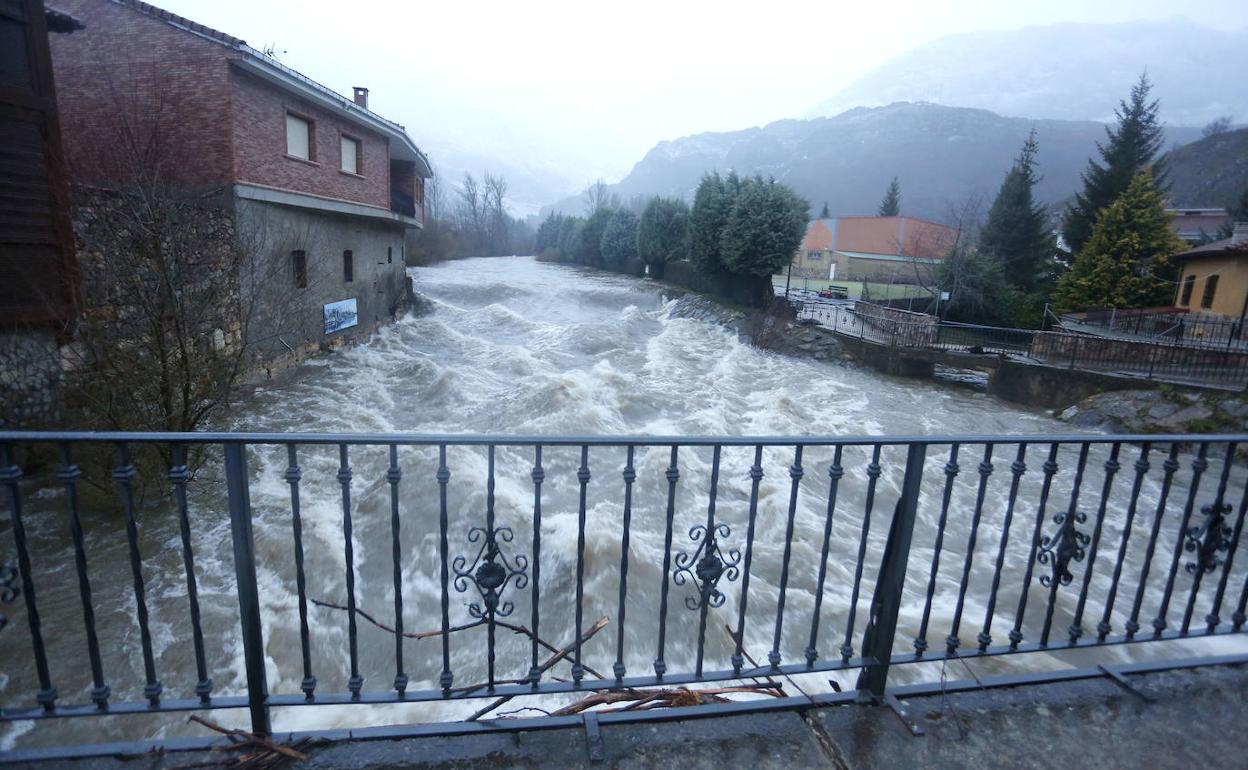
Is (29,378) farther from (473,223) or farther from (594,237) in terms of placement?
(473,223)

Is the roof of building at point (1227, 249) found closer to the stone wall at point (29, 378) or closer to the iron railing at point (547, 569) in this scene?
the iron railing at point (547, 569)

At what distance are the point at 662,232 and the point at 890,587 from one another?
3772 cm

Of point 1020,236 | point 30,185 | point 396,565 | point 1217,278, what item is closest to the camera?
point 396,565

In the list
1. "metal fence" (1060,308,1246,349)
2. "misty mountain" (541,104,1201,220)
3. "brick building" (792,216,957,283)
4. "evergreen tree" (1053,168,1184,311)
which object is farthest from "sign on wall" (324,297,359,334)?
"misty mountain" (541,104,1201,220)

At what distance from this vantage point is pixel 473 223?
81375 millimetres

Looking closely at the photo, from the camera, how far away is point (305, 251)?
45.9ft

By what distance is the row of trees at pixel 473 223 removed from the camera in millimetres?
59975

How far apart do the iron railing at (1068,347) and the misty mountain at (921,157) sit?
72815 millimetres

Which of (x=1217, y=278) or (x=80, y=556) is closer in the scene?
(x=80, y=556)

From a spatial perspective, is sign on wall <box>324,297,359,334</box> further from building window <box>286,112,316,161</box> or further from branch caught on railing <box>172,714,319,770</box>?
branch caught on railing <box>172,714,319,770</box>

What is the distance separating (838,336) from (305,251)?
53.3 ft

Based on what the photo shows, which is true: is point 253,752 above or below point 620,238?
below

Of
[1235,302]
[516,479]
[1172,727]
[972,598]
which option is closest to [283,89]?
[516,479]

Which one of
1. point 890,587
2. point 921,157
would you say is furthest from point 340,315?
point 921,157
